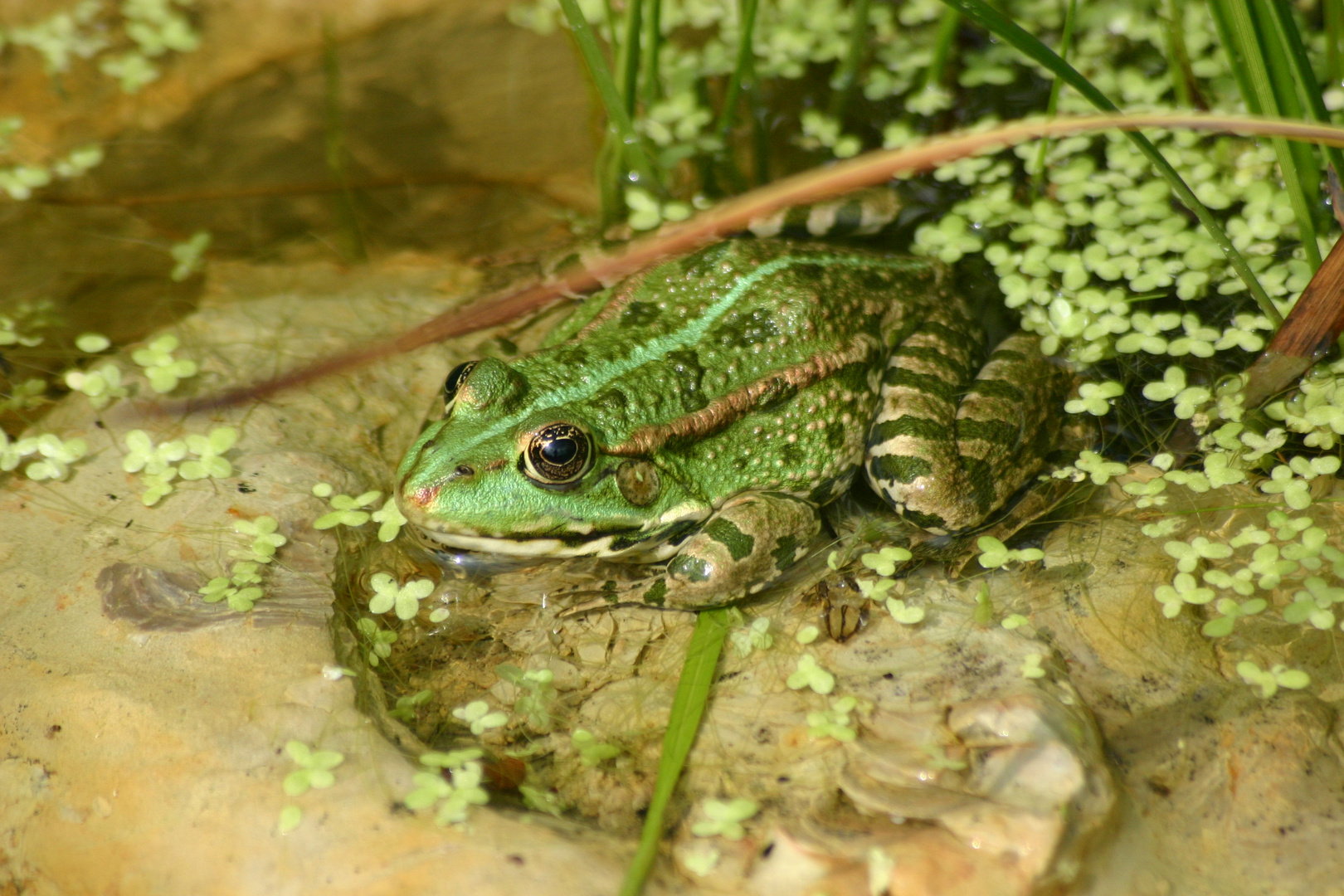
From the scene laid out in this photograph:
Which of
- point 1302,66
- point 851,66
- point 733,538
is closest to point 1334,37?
point 1302,66

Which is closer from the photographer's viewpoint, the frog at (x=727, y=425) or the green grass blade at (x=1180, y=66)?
the frog at (x=727, y=425)

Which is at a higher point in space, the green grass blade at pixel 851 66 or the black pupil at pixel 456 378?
the green grass blade at pixel 851 66

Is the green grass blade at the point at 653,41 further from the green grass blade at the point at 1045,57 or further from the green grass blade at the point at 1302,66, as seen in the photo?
the green grass blade at the point at 1302,66

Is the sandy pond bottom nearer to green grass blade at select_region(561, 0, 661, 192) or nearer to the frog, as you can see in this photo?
the frog

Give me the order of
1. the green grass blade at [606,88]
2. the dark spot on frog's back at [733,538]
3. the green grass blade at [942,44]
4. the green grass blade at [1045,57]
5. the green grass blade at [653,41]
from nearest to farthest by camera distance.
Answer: the green grass blade at [1045,57] → the dark spot on frog's back at [733,538] → the green grass blade at [606,88] → the green grass blade at [653,41] → the green grass blade at [942,44]

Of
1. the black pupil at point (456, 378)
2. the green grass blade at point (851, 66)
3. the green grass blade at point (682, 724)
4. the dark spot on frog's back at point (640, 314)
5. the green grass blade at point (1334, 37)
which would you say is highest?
the green grass blade at point (1334, 37)

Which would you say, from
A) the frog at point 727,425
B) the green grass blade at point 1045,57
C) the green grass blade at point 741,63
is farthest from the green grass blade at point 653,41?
the green grass blade at point 1045,57

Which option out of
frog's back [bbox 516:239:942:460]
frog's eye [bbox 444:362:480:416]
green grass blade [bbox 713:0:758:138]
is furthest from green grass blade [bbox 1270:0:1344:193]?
frog's eye [bbox 444:362:480:416]

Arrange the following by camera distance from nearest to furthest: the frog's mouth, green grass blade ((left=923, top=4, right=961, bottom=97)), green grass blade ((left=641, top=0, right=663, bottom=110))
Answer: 1. the frog's mouth
2. green grass blade ((left=641, top=0, right=663, bottom=110))
3. green grass blade ((left=923, top=4, right=961, bottom=97))

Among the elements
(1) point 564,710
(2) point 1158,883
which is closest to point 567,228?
(1) point 564,710
